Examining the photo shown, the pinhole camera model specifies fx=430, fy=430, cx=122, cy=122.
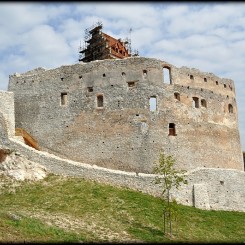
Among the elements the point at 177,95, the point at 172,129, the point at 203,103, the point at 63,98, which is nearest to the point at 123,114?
the point at 172,129

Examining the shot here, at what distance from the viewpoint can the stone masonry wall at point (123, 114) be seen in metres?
31.8

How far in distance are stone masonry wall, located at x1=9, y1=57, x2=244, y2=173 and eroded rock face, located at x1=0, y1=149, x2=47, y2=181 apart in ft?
19.6

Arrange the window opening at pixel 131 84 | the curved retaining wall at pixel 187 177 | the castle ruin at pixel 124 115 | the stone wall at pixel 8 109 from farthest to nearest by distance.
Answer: the window opening at pixel 131 84
the castle ruin at pixel 124 115
the stone wall at pixel 8 109
the curved retaining wall at pixel 187 177

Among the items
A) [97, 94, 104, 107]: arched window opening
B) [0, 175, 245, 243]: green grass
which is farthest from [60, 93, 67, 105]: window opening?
[0, 175, 245, 243]: green grass

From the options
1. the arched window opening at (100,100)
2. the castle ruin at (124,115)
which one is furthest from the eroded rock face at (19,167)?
the arched window opening at (100,100)

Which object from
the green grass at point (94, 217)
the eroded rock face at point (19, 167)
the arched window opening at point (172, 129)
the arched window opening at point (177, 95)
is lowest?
the green grass at point (94, 217)

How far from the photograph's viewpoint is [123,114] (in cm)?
3228

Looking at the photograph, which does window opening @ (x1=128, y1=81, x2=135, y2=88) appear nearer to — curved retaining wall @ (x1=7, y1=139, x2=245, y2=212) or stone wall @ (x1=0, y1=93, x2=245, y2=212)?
stone wall @ (x1=0, y1=93, x2=245, y2=212)

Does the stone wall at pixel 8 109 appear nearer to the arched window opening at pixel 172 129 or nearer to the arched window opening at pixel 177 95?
the arched window opening at pixel 172 129

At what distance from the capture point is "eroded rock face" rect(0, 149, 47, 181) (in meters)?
25.7

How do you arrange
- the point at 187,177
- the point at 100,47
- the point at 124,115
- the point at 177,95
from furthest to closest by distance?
the point at 100,47
the point at 177,95
the point at 124,115
the point at 187,177

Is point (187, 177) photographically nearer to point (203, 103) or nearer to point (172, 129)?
point (172, 129)

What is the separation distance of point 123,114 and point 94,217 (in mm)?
12308

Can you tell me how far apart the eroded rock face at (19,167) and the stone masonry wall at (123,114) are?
599cm
